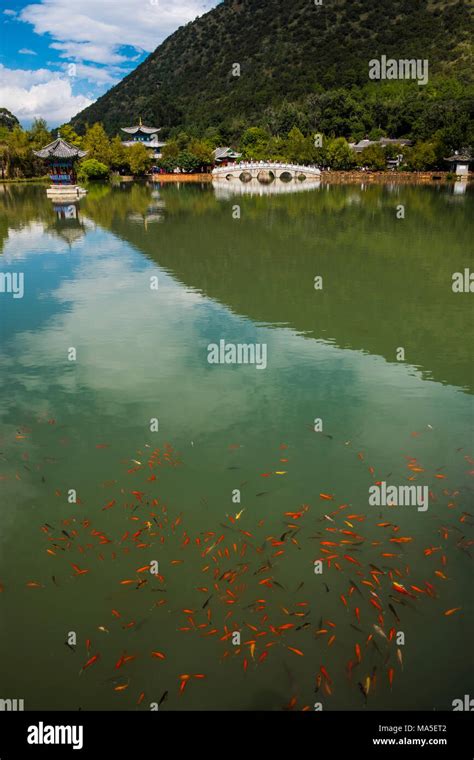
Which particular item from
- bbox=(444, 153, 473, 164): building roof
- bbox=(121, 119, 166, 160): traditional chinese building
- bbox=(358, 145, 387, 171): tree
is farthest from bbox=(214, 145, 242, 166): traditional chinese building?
bbox=(444, 153, 473, 164): building roof

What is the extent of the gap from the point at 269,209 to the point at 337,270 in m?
20.4

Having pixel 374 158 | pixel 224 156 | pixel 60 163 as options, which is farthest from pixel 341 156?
pixel 60 163

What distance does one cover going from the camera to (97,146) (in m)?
73.5

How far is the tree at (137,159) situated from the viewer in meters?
74.8

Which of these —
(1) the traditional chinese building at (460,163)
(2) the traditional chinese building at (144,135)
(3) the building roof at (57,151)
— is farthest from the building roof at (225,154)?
(3) the building roof at (57,151)

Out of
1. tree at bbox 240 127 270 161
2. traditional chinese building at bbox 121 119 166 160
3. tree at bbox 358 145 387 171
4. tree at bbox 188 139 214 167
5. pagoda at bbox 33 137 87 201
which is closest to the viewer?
pagoda at bbox 33 137 87 201

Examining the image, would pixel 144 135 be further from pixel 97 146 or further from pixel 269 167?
pixel 269 167

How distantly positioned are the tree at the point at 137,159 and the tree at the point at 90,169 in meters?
6.09

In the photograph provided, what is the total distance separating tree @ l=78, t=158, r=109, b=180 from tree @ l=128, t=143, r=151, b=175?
20.0 ft

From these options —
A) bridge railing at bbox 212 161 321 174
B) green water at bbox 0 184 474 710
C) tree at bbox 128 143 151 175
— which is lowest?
green water at bbox 0 184 474 710

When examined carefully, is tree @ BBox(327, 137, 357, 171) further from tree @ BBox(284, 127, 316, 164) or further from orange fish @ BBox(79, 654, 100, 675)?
orange fish @ BBox(79, 654, 100, 675)

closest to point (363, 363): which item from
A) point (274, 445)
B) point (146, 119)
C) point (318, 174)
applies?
point (274, 445)

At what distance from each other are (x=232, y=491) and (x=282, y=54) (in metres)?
182

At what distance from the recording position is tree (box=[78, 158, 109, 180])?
219 feet
